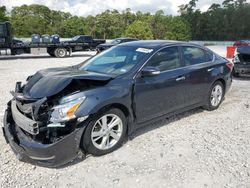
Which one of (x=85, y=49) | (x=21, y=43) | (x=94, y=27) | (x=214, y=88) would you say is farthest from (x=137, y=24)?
(x=214, y=88)

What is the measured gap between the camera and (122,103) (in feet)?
12.3

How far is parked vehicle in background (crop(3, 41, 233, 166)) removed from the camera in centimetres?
321

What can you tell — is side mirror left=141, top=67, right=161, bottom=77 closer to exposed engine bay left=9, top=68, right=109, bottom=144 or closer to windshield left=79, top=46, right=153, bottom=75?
windshield left=79, top=46, right=153, bottom=75

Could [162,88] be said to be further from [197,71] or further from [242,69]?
[242,69]

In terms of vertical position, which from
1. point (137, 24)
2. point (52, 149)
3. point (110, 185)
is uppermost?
point (137, 24)

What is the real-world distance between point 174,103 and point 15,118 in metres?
2.55

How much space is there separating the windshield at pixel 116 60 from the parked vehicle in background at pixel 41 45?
48.4 feet

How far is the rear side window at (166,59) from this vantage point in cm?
432

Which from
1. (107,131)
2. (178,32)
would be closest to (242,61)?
(107,131)

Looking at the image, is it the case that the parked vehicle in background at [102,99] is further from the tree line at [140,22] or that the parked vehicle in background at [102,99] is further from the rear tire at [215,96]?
the tree line at [140,22]

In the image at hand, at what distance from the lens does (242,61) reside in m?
9.07

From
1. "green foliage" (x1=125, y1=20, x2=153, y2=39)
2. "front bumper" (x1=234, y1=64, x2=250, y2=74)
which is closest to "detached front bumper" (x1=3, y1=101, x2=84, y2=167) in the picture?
"front bumper" (x1=234, y1=64, x2=250, y2=74)

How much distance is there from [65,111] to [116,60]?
5.18 feet

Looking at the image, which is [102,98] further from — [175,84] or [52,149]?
[175,84]
